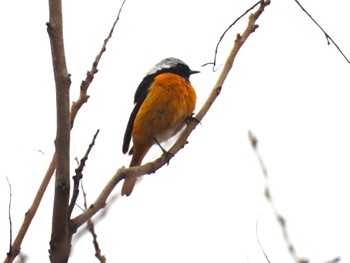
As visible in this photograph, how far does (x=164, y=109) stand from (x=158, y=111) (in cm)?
8

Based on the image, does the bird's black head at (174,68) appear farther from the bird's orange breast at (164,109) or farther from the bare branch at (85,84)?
the bare branch at (85,84)

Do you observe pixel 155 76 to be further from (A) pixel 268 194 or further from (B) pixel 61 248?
(A) pixel 268 194

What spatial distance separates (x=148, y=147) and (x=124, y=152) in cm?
27

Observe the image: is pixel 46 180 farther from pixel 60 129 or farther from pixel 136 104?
pixel 136 104

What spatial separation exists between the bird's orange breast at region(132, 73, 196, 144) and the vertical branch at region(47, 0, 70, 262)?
335 centimetres

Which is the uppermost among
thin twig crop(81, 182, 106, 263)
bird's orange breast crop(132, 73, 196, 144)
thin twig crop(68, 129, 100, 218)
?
bird's orange breast crop(132, 73, 196, 144)

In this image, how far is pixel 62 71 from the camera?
2.07 meters

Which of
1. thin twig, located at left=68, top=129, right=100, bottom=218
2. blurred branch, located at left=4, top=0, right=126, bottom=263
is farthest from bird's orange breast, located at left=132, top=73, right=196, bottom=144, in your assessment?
thin twig, located at left=68, top=129, right=100, bottom=218

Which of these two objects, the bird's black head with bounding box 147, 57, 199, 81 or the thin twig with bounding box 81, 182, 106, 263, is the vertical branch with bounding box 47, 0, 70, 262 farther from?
the bird's black head with bounding box 147, 57, 199, 81

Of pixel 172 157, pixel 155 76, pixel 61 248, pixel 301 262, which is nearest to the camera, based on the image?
pixel 301 262

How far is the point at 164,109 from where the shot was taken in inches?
219

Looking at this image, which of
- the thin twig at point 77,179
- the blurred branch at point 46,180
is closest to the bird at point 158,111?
the blurred branch at point 46,180

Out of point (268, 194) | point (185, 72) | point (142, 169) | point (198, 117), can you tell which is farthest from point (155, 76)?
point (268, 194)

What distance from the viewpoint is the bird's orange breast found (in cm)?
549
